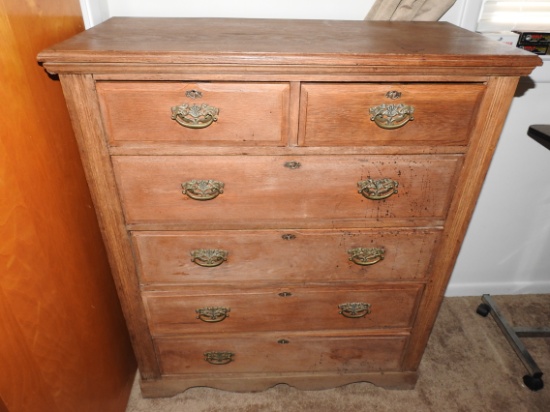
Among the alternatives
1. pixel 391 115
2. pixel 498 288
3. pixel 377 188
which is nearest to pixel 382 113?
pixel 391 115

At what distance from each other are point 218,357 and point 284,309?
38 centimetres

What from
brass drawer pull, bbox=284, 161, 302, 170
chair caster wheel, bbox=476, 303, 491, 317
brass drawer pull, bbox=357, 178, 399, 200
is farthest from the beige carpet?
brass drawer pull, bbox=284, 161, 302, 170

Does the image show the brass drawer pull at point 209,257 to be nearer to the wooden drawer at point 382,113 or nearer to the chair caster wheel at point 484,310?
the wooden drawer at point 382,113

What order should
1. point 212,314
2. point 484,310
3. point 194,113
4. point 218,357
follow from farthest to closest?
point 484,310, point 218,357, point 212,314, point 194,113

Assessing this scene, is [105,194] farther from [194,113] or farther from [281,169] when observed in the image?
[281,169]

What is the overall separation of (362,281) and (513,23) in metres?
1.35

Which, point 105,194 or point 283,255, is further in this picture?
point 283,255

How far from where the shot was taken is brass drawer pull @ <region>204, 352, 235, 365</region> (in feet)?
5.66

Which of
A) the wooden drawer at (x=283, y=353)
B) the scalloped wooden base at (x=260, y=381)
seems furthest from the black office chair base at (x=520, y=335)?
the wooden drawer at (x=283, y=353)

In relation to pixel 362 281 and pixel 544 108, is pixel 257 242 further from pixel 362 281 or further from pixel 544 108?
pixel 544 108

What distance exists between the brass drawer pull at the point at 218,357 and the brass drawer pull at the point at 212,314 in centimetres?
22

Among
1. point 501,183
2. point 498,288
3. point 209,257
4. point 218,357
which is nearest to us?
point 209,257

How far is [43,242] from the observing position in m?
1.21

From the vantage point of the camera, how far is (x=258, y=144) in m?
1.24
